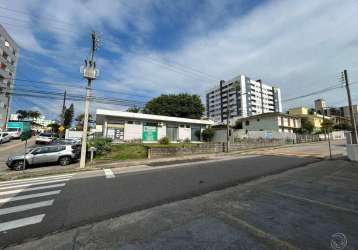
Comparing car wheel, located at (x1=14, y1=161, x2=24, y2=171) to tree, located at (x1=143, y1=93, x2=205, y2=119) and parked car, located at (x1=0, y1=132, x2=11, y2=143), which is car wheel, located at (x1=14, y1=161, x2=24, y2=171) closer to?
parked car, located at (x1=0, y1=132, x2=11, y2=143)

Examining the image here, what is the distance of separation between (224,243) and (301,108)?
7910cm

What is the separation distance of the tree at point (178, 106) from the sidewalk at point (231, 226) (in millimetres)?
40536

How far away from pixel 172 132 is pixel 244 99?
215ft

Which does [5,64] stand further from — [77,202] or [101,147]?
[77,202]

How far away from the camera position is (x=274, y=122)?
135ft

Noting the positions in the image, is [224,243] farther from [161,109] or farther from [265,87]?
[265,87]

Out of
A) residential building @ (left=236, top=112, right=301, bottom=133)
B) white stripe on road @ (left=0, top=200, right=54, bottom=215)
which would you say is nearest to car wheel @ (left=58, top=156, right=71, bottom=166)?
white stripe on road @ (left=0, top=200, right=54, bottom=215)

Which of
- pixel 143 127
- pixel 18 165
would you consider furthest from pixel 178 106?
pixel 18 165

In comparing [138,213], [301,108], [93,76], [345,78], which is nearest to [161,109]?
[93,76]

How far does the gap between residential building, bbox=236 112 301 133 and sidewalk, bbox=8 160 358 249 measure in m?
39.6

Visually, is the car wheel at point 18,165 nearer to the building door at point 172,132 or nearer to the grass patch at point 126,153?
the grass patch at point 126,153

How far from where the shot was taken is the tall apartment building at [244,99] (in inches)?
3310

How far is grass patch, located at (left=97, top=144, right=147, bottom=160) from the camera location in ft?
56.3

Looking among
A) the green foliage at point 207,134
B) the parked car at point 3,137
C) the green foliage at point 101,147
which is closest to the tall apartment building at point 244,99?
the green foliage at point 207,134
